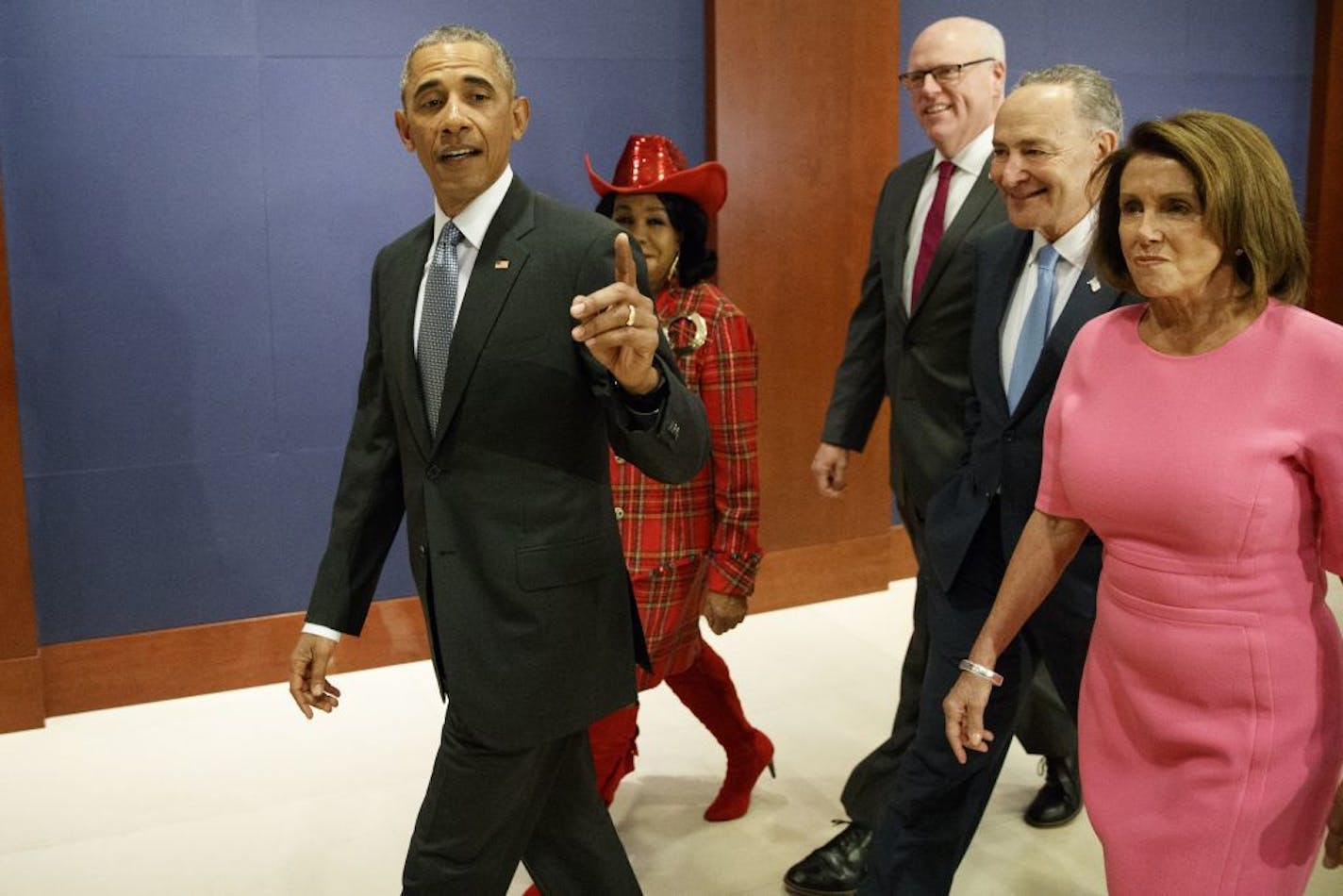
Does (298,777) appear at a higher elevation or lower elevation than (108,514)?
lower

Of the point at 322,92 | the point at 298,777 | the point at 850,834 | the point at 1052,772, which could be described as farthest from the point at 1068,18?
the point at 298,777

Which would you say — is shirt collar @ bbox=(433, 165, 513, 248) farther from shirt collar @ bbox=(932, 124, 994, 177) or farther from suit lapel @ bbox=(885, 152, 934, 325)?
shirt collar @ bbox=(932, 124, 994, 177)

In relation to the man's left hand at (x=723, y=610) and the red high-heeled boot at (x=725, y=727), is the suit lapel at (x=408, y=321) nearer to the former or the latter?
the man's left hand at (x=723, y=610)

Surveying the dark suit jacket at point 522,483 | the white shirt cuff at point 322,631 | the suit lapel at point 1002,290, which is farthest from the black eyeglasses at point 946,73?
→ the white shirt cuff at point 322,631

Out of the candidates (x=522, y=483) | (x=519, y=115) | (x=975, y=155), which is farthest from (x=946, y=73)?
(x=522, y=483)

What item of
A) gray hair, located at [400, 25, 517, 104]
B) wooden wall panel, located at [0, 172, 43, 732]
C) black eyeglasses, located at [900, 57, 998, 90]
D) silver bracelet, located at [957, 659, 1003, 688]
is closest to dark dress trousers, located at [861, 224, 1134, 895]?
silver bracelet, located at [957, 659, 1003, 688]

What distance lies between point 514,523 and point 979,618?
0.94 metres

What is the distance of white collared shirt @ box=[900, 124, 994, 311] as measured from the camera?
3057mm

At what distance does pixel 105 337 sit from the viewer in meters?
4.07

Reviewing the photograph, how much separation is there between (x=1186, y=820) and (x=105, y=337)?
3344 millimetres

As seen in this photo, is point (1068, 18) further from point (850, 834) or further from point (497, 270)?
point (497, 270)

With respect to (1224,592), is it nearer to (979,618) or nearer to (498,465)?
(979,618)

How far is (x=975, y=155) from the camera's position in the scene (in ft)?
10.1

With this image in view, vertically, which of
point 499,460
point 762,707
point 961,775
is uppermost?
point 499,460
